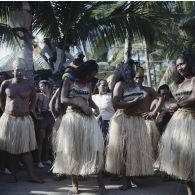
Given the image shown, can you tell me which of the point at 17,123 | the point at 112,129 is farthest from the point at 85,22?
the point at 112,129

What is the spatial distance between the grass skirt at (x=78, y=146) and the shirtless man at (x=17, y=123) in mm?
766

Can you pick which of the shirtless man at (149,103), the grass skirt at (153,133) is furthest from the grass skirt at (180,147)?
the grass skirt at (153,133)

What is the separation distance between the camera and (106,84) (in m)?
7.30

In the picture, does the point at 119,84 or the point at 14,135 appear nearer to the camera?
the point at 119,84

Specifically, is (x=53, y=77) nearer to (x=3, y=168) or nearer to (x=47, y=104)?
(x=47, y=104)

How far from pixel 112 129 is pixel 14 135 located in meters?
1.32

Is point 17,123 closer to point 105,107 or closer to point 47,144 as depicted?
point 47,144

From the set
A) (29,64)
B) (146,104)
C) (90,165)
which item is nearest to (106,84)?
(29,64)

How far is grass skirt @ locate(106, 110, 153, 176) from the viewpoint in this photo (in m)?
4.81

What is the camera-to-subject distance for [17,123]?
17.6ft

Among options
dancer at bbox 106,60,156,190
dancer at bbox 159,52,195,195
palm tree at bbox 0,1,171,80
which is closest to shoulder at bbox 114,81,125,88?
dancer at bbox 106,60,156,190

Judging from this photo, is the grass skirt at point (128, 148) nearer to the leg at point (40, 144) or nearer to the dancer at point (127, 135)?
the dancer at point (127, 135)

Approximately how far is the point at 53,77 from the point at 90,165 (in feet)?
14.9

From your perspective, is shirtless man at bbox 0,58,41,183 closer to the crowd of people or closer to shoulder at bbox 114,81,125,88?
the crowd of people
